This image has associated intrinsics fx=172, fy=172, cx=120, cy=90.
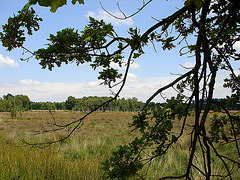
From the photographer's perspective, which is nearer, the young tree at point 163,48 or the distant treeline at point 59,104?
the young tree at point 163,48

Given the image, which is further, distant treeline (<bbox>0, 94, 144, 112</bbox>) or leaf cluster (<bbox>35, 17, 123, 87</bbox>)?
distant treeline (<bbox>0, 94, 144, 112</bbox>)

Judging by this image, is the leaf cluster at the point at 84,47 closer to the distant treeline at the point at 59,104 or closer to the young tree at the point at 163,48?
the young tree at the point at 163,48

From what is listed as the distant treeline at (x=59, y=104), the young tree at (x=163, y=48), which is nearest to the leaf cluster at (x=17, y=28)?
the young tree at (x=163, y=48)

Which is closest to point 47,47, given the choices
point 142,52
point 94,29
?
point 94,29

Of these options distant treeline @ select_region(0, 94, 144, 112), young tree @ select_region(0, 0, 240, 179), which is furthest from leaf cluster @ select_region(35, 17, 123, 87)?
distant treeline @ select_region(0, 94, 144, 112)

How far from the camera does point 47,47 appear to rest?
174 centimetres

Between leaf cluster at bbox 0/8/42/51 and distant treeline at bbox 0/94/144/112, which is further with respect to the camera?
distant treeline at bbox 0/94/144/112

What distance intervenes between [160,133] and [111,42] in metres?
1.12

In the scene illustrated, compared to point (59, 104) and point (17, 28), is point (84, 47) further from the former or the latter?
point (59, 104)

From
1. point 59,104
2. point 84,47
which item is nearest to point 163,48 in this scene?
point 84,47

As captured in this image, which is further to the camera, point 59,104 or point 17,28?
point 59,104

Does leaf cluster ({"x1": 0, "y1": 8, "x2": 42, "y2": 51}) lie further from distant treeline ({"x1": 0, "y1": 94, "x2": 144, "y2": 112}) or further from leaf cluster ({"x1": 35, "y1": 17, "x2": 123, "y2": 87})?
distant treeline ({"x1": 0, "y1": 94, "x2": 144, "y2": 112})

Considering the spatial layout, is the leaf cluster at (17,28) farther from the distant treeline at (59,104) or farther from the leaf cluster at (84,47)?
the distant treeline at (59,104)

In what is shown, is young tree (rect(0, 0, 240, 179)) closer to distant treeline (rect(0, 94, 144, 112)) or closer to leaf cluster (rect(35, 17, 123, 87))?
leaf cluster (rect(35, 17, 123, 87))
